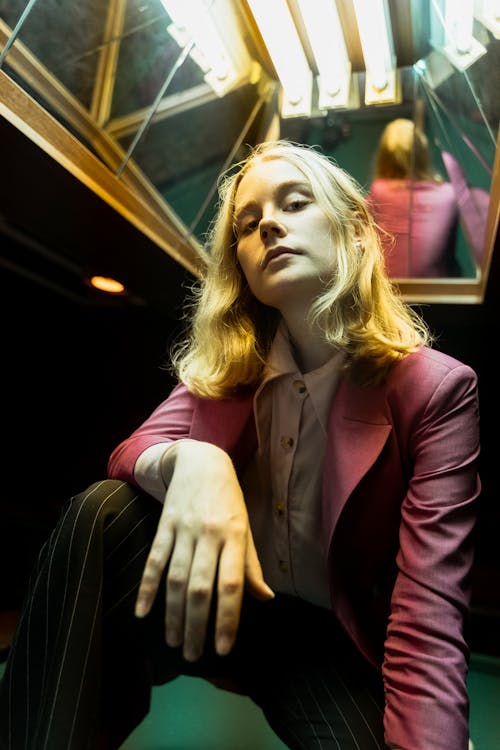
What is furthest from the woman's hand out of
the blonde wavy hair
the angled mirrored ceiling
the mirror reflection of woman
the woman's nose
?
the mirror reflection of woman

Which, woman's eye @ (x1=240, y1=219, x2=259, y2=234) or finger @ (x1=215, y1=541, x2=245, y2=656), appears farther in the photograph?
woman's eye @ (x1=240, y1=219, x2=259, y2=234)

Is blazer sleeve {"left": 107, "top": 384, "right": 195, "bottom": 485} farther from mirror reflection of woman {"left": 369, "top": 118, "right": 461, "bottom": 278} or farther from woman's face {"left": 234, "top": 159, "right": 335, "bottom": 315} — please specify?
mirror reflection of woman {"left": 369, "top": 118, "right": 461, "bottom": 278}

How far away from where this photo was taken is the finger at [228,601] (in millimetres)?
594

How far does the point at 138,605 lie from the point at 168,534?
8cm

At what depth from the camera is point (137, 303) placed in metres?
1.58

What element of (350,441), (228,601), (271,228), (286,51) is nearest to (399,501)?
(350,441)

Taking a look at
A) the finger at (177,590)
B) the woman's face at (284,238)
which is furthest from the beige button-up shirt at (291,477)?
the finger at (177,590)

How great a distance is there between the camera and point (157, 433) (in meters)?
0.96

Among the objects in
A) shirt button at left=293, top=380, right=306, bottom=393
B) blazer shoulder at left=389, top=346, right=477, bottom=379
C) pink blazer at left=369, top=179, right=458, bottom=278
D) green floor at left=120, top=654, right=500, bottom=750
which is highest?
pink blazer at left=369, top=179, right=458, bottom=278

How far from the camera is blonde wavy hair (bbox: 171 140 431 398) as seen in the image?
0.89 metres

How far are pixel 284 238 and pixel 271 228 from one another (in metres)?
Result: 0.03

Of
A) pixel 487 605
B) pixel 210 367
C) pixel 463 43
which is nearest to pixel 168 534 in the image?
pixel 210 367

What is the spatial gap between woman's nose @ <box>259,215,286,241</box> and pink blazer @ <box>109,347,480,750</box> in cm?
27

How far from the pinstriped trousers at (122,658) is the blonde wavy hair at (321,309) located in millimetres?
279
